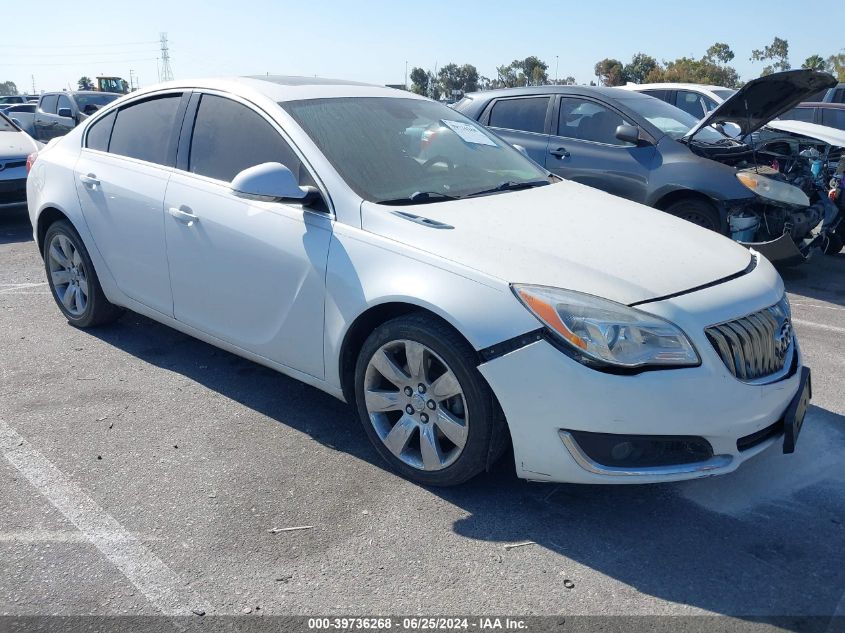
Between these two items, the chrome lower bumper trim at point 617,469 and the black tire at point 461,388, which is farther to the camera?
the black tire at point 461,388

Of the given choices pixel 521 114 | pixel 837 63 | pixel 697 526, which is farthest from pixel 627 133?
pixel 837 63

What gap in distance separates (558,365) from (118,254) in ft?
9.51

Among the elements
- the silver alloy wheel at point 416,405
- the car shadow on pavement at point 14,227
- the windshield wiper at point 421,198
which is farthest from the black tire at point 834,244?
the car shadow on pavement at point 14,227

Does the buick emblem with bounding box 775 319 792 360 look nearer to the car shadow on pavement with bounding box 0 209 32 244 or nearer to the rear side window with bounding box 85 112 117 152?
the rear side window with bounding box 85 112 117 152

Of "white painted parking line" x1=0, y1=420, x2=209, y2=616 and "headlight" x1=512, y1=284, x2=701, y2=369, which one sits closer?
"white painted parking line" x1=0, y1=420, x2=209, y2=616

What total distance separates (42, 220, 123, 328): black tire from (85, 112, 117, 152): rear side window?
1.78ft

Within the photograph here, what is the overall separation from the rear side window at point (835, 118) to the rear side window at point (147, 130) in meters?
11.2

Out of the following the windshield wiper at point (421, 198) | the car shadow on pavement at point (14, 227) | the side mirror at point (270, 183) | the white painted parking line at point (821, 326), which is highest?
the side mirror at point (270, 183)

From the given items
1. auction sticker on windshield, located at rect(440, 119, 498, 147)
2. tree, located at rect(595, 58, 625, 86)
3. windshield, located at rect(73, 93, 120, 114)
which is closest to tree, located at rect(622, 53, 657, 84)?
tree, located at rect(595, 58, 625, 86)

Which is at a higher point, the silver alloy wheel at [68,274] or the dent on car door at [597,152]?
the dent on car door at [597,152]

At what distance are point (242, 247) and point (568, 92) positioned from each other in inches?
193

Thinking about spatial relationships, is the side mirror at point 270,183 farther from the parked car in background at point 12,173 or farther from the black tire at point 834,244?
the parked car in background at point 12,173

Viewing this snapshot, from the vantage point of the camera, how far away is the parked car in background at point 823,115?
12148 millimetres

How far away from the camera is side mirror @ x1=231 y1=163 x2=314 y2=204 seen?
3387 mm
